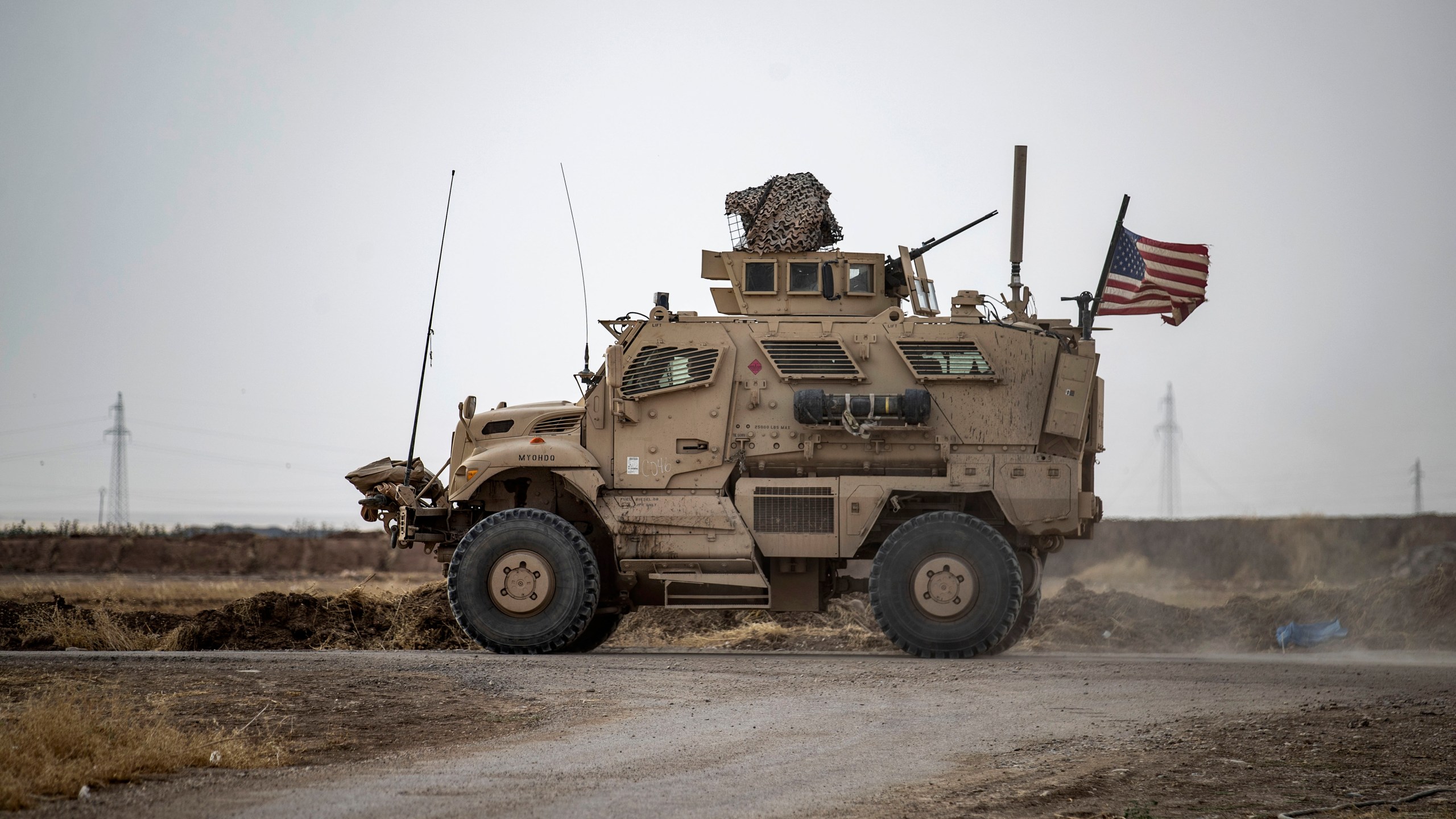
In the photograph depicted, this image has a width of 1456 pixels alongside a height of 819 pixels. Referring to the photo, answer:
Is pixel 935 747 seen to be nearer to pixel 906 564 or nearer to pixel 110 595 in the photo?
pixel 906 564

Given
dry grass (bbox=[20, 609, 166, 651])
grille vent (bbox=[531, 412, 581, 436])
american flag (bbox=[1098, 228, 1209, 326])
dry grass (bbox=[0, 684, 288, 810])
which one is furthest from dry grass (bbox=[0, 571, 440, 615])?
american flag (bbox=[1098, 228, 1209, 326])

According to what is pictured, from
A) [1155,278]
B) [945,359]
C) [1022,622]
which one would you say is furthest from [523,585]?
[1155,278]

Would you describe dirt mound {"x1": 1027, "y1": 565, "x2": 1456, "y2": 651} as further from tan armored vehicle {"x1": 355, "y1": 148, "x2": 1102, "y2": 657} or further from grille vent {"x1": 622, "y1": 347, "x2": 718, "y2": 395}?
grille vent {"x1": 622, "y1": 347, "x2": 718, "y2": 395}

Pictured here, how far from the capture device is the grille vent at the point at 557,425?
15.4 m

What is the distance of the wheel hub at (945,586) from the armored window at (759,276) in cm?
367

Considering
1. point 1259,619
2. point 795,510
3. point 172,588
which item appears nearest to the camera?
point 795,510

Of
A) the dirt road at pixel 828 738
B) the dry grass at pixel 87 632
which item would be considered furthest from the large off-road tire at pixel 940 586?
the dry grass at pixel 87 632

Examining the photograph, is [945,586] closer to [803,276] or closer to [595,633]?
[803,276]

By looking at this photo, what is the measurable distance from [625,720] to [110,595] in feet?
55.8

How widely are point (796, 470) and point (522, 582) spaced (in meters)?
3.20

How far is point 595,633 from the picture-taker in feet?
52.2

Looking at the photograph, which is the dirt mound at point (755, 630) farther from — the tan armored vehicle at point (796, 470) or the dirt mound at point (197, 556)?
the dirt mound at point (197, 556)

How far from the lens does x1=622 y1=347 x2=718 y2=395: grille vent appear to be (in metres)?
→ 15.0

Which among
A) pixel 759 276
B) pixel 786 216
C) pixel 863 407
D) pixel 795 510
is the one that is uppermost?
pixel 786 216
